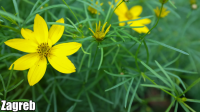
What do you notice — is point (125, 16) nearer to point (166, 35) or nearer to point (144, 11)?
point (144, 11)

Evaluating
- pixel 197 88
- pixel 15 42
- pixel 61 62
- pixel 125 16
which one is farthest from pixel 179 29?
pixel 15 42

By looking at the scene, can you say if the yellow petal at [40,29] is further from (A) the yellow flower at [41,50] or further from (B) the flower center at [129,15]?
(B) the flower center at [129,15]

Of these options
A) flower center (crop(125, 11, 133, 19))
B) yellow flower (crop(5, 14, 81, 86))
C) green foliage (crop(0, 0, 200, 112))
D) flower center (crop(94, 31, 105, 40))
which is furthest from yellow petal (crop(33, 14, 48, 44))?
flower center (crop(125, 11, 133, 19))

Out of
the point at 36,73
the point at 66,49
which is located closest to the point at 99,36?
the point at 66,49

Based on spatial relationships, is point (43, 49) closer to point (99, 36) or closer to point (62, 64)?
point (62, 64)

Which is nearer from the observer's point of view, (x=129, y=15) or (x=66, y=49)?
(x=66, y=49)

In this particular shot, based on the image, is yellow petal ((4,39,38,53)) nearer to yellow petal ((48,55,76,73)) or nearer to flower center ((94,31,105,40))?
yellow petal ((48,55,76,73))

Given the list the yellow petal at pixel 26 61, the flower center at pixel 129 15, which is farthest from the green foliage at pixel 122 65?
the yellow petal at pixel 26 61

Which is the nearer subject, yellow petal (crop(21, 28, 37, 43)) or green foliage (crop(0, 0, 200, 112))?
yellow petal (crop(21, 28, 37, 43))

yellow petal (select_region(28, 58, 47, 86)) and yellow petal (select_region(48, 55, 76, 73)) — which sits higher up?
yellow petal (select_region(48, 55, 76, 73))
